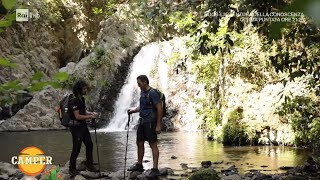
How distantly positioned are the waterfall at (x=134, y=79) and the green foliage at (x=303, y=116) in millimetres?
10764

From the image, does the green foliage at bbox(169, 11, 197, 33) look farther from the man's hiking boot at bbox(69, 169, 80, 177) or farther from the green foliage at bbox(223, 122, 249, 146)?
the man's hiking boot at bbox(69, 169, 80, 177)

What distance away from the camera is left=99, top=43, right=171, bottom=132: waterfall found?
20.9 metres

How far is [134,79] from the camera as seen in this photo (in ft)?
73.0

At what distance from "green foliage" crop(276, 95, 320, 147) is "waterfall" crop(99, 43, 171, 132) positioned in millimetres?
10764

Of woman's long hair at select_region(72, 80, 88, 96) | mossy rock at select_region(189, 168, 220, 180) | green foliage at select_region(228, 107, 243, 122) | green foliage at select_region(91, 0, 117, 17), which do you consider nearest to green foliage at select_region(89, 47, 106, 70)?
green foliage at select_region(91, 0, 117, 17)

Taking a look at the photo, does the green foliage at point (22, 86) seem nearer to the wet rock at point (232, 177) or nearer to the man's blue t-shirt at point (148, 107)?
the wet rock at point (232, 177)

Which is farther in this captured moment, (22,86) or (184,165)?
(184,165)

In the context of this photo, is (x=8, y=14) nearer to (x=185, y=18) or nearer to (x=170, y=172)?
(x=170, y=172)

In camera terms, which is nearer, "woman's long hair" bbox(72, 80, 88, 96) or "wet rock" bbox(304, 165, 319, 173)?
"wet rock" bbox(304, 165, 319, 173)

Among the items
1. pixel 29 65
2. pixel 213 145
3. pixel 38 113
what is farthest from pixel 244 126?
pixel 29 65

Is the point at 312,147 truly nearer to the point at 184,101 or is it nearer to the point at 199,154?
the point at 199,154

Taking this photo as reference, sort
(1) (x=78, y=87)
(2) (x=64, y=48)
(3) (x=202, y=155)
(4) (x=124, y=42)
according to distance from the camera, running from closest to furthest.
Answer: (1) (x=78, y=87), (3) (x=202, y=155), (4) (x=124, y=42), (2) (x=64, y=48)

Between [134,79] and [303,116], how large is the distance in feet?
43.0

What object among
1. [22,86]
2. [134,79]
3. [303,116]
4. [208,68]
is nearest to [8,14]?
[22,86]
